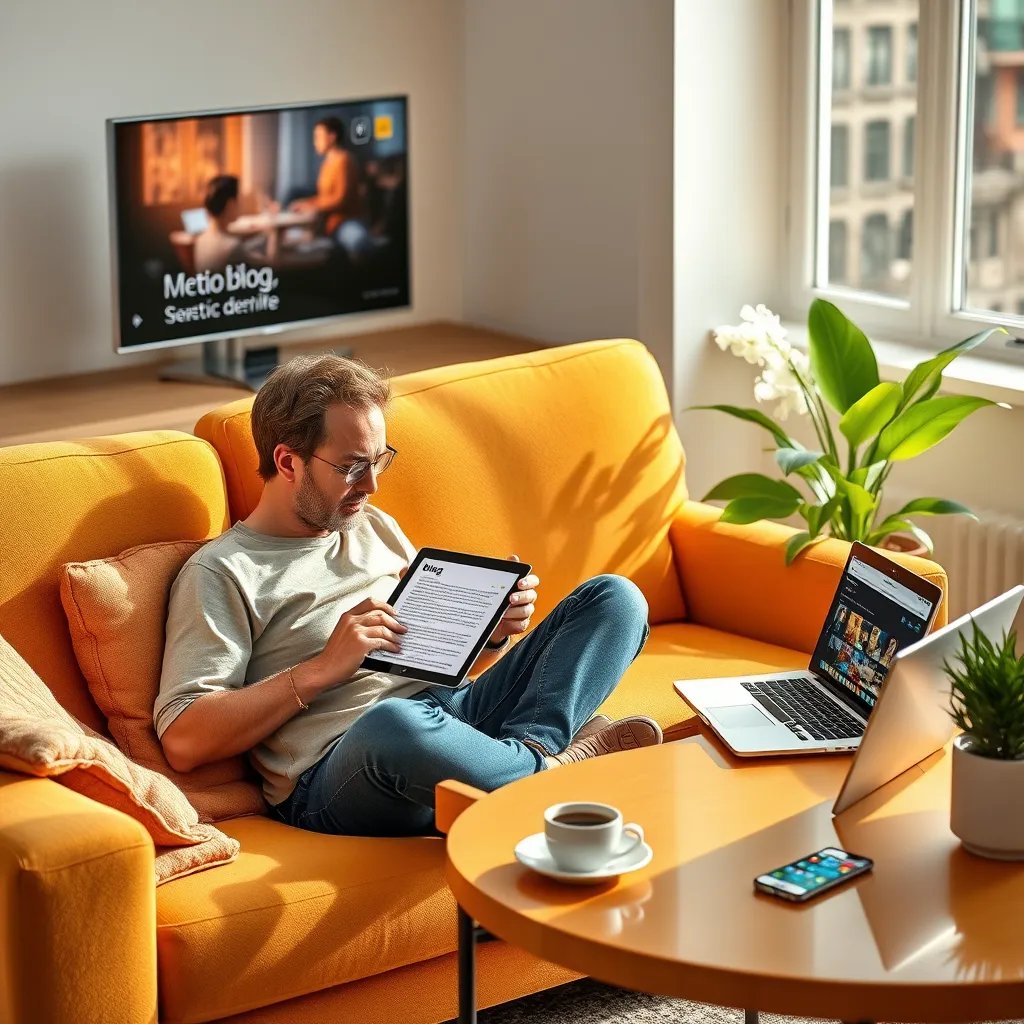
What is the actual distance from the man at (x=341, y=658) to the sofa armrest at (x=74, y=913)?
41 cm

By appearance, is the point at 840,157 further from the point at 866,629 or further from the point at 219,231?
the point at 866,629

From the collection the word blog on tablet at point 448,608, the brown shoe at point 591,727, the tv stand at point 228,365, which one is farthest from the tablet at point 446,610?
the tv stand at point 228,365

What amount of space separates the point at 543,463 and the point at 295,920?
1.16 m

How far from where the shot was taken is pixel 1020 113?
3.65 metres

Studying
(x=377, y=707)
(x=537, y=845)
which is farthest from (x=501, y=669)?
(x=537, y=845)

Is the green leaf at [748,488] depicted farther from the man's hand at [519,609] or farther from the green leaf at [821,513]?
the man's hand at [519,609]

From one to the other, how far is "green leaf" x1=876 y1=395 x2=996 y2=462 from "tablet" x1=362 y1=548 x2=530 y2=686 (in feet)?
3.59

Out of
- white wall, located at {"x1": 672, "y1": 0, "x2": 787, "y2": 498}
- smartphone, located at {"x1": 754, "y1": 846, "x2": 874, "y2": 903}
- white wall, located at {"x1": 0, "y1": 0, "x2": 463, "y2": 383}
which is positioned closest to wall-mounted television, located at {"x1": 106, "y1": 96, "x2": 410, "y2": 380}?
white wall, located at {"x1": 0, "y1": 0, "x2": 463, "y2": 383}

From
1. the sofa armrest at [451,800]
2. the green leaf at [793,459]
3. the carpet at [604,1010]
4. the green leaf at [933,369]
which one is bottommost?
the carpet at [604,1010]

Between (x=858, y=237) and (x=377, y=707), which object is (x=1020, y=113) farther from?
(x=377, y=707)

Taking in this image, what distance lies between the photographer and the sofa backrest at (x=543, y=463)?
2881 millimetres

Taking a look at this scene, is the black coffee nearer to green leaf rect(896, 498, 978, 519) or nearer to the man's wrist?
the man's wrist

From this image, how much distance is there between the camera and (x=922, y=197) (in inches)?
151

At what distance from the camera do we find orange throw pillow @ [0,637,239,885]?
2.07 meters
